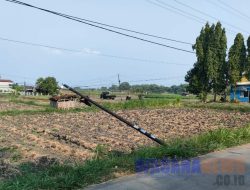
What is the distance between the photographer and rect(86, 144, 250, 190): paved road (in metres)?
6.50

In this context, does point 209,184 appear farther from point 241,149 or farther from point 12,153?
point 12,153

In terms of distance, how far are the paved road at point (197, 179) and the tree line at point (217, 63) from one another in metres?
37.5

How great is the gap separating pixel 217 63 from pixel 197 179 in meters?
39.8

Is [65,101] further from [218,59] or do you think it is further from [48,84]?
[48,84]

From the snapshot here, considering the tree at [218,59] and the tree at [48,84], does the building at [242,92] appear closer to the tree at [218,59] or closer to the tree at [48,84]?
the tree at [218,59]

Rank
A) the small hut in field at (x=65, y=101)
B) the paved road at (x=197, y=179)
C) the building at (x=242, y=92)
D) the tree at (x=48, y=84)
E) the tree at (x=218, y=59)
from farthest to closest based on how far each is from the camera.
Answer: the tree at (x=48, y=84) → the building at (x=242, y=92) → the tree at (x=218, y=59) → the small hut in field at (x=65, y=101) → the paved road at (x=197, y=179)

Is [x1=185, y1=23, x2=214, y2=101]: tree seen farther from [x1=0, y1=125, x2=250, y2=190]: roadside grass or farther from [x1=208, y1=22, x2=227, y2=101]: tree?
[x1=0, y1=125, x2=250, y2=190]: roadside grass

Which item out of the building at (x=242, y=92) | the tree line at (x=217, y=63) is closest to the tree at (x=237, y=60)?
the tree line at (x=217, y=63)

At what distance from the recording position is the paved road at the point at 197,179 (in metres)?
6.50

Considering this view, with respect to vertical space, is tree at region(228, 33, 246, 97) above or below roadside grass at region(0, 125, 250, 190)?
above

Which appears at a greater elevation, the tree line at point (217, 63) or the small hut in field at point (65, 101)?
the tree line at point (217, 63)

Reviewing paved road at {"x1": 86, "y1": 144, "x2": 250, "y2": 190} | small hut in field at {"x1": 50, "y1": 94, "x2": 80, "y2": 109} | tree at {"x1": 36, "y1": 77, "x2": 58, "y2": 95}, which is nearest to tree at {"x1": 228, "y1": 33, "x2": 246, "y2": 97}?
small hut in field at {"x1": 50, "y1": 94, "x2": 80, "y2": 109}

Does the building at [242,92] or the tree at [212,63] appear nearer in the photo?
the tree at [212,63]

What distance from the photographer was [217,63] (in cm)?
4528
